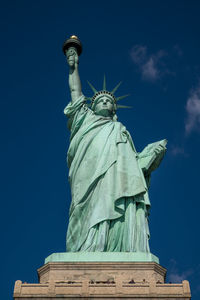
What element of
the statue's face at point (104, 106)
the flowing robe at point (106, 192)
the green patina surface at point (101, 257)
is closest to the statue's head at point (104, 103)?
the statue's face at point (104, 106)

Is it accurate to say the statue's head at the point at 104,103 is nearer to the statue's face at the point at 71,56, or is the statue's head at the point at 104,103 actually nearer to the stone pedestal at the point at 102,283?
the statue's face at the point at 71,56

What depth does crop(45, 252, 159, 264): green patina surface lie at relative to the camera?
1453 cm

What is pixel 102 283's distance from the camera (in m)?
13.6

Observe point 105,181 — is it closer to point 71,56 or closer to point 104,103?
point 104,103

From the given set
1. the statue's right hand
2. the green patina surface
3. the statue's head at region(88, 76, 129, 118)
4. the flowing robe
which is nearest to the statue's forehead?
the statue's right hand

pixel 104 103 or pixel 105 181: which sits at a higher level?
pixel 104 103

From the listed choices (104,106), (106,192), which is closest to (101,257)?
(106,192)

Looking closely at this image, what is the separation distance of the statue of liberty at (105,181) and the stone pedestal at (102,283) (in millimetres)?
1224

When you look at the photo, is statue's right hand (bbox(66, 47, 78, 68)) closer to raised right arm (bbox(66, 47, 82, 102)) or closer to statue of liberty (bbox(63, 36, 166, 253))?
raised right arm (bbox(66, 47, 82, 102))

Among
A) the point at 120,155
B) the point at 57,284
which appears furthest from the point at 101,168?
the point at 57,284

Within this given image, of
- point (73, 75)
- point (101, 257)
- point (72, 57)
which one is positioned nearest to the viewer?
point (101, 257)

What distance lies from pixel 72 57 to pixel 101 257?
8.91m

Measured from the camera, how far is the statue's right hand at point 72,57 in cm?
2066

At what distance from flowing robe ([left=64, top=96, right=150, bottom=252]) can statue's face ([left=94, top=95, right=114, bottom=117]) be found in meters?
1.02
